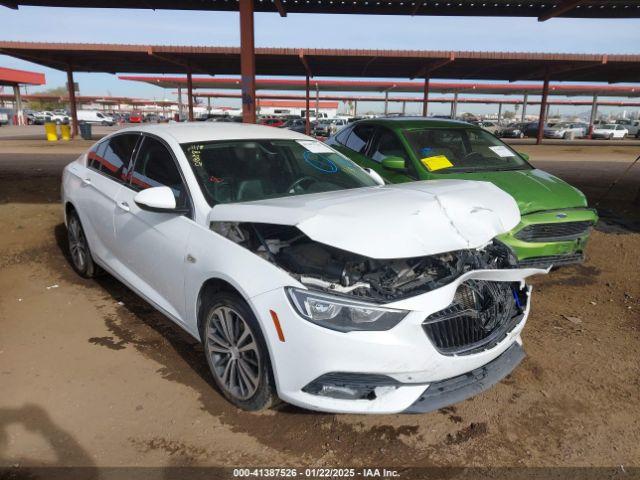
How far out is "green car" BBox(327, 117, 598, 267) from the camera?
4691 mm

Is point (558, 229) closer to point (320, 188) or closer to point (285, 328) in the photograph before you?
point (320, 188)

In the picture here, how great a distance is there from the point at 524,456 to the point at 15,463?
2.63 meters

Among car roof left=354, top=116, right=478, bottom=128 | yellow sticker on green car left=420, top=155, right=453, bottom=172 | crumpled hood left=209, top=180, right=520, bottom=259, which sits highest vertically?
car roof left=354, top=116, right=478, bottom=128

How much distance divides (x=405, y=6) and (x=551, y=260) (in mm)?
7163

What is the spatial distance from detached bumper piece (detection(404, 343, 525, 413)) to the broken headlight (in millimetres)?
444

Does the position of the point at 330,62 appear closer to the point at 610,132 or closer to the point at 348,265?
the point at 348,265

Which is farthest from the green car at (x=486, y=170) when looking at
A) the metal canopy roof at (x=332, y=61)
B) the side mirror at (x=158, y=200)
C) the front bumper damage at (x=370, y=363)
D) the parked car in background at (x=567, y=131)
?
the parked car in background at (x=567, y=131)

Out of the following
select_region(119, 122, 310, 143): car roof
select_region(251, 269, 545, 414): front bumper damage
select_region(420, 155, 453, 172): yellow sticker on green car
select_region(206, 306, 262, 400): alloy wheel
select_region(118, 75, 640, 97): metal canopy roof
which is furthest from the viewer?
select_region(118, 75, 640, 97): metal canopy roof

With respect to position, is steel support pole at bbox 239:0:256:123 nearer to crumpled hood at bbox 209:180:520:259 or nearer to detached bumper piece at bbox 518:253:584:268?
detached bumper piece at bbox 518:253:584:268

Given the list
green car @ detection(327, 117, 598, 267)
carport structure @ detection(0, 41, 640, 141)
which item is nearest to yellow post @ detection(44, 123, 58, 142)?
carport structure @ detection(0, 41, 640, 141)

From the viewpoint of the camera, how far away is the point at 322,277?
8.36 feet

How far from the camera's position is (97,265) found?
15.5ft

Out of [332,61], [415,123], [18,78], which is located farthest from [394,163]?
[18,78]

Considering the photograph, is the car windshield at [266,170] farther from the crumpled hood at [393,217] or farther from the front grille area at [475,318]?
the front grille area at [475,318]
